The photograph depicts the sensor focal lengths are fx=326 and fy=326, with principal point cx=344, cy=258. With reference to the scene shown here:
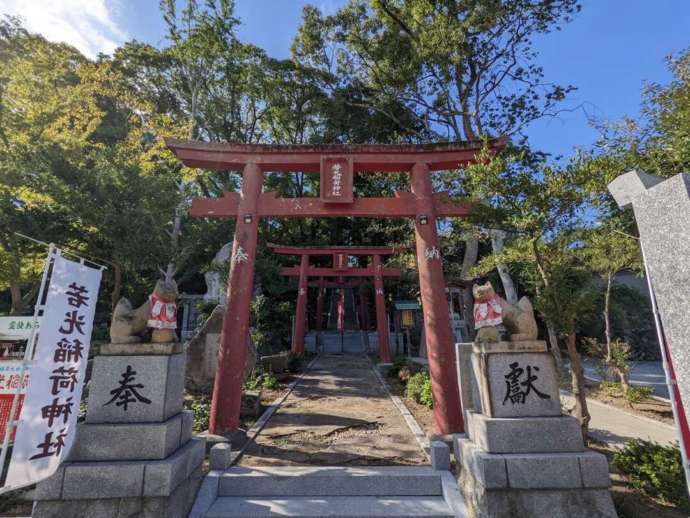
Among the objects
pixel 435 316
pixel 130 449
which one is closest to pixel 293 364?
pixel 435 316

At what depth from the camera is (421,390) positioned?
333 inches

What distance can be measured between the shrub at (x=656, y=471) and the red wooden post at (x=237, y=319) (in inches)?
227

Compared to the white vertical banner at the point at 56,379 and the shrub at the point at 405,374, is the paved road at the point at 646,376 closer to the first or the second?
the shrub at the point at 405,374

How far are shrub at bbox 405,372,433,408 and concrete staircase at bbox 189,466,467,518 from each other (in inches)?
149

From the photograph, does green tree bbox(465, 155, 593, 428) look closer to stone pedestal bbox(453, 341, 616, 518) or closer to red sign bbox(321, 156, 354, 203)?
stone pedestal bbox(453, 341, 616, 518)

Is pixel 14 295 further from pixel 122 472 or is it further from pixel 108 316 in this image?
pixel 122 472

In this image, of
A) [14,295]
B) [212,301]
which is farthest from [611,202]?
[14,295]

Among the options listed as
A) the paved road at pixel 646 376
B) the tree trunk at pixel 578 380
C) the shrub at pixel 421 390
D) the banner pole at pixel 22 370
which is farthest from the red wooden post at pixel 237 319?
the paved road at pixel 646 376

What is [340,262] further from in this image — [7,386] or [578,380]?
[7,386]

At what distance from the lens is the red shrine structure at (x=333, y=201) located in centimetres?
623

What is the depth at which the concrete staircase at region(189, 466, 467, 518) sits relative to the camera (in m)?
3.72

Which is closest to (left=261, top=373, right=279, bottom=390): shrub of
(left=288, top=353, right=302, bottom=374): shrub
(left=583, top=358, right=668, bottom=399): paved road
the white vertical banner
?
(left=288, top=353, right=302, bottom=374): shrub

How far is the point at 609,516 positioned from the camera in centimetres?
323

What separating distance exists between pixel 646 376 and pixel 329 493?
1485 cm
